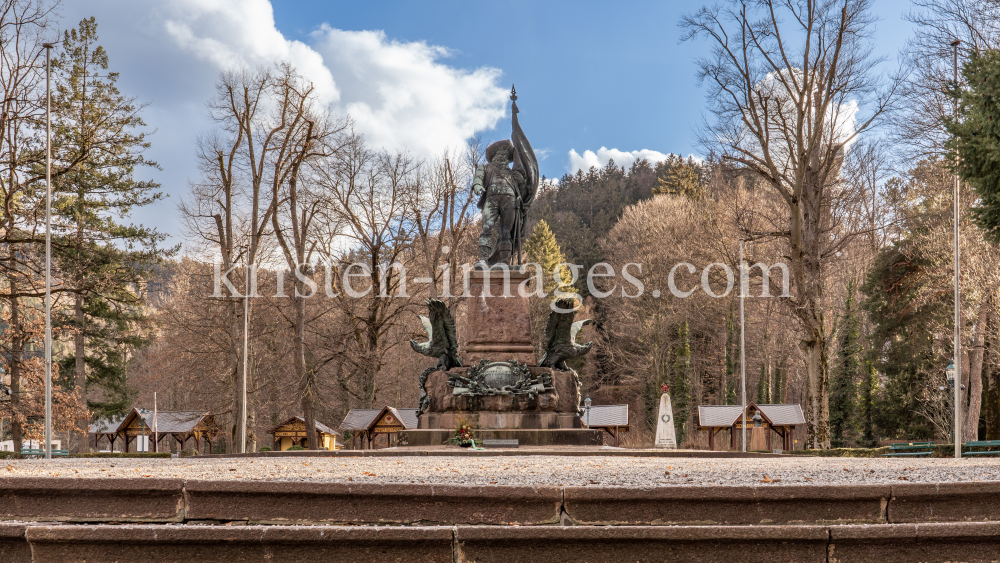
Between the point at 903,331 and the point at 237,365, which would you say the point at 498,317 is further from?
the point at 903,331

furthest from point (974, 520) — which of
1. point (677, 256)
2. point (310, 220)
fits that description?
point (677, 256)

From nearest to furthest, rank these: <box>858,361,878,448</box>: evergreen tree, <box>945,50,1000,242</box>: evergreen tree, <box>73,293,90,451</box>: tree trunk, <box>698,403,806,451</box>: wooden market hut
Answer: <box>945,50,1000,242</box>: evergreen tree → <box>73,293,90,451</box>: tree trunk → <box>698,403,806,451</box>: wooden market hut → <box>858,361,878,448</box>: evergreen tree

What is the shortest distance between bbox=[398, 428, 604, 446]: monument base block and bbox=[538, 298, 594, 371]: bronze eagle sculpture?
1910 mm

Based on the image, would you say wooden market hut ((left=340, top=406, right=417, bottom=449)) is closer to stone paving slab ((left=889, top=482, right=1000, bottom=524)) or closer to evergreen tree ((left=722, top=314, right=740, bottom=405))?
evergreen tree ((left=722, top=314, right=740, bottom=405))

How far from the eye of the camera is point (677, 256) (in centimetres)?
4234

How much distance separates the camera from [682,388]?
4312 cm

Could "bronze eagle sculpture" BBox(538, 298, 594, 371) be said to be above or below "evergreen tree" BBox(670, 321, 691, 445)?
above

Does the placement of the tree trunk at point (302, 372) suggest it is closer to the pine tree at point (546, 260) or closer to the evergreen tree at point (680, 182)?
the pine tree at point (546, 260)

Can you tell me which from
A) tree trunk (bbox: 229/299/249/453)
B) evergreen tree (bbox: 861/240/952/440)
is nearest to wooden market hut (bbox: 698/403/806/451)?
evergreen tree (bbox: 861/240/952/440)

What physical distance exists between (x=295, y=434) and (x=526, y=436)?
27.8 metres

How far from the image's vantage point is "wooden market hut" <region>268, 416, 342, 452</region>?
3962 centimetres

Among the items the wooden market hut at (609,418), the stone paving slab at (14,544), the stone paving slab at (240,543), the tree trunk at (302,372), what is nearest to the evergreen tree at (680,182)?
the wooden market hut at (609,418)

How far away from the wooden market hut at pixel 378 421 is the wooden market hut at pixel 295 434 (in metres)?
4.44

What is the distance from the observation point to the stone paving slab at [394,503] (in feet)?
17.6
